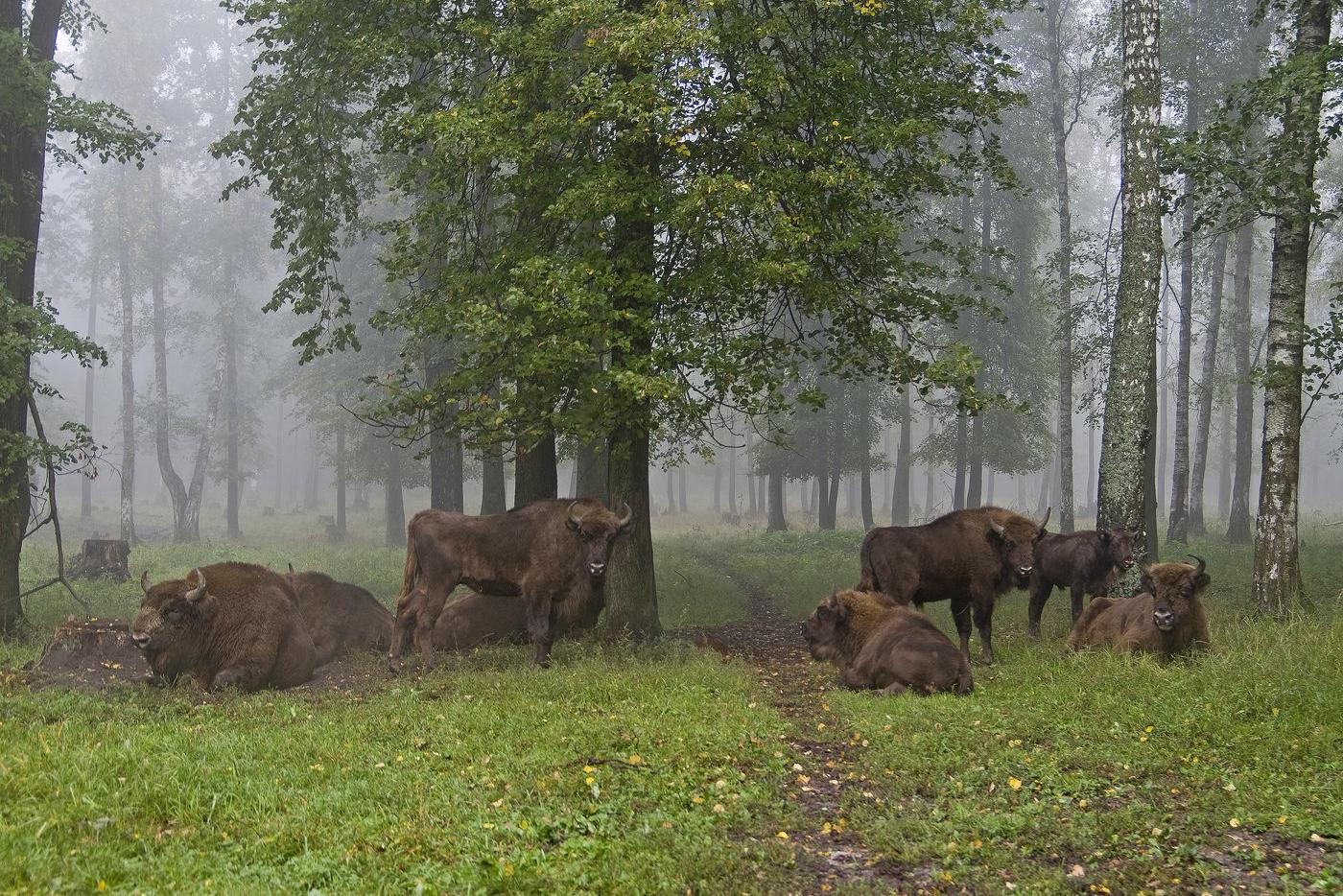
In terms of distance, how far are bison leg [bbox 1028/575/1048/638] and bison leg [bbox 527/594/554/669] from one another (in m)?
6.96

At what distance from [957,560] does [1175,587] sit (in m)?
3.09

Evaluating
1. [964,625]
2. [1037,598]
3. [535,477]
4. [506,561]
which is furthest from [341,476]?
[964,625]

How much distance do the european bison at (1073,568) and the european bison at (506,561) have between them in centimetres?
645

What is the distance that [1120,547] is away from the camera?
45.0 feet

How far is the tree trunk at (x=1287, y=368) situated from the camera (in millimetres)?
12273

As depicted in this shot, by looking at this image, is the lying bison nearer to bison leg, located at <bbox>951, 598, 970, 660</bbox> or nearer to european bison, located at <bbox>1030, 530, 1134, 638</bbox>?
→ bison leg, located at <bbox>951, 598, 970, 660</bbox>

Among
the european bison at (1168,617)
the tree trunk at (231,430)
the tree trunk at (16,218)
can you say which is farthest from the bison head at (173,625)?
the tree trunk at (231,430)

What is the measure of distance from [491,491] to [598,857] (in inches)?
583

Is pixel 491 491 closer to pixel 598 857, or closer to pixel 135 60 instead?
pixel 598 857

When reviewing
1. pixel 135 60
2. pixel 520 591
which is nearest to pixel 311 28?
pixel 520 591

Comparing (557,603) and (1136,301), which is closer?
Result: (557,603)

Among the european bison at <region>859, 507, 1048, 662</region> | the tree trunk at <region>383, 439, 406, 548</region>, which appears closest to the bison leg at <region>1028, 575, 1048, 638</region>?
the european bison at <region>859, 507, 1048, 662</region>

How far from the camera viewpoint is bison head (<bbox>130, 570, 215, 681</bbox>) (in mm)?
11211

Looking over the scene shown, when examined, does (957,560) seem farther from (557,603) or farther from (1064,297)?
(1064,297)
